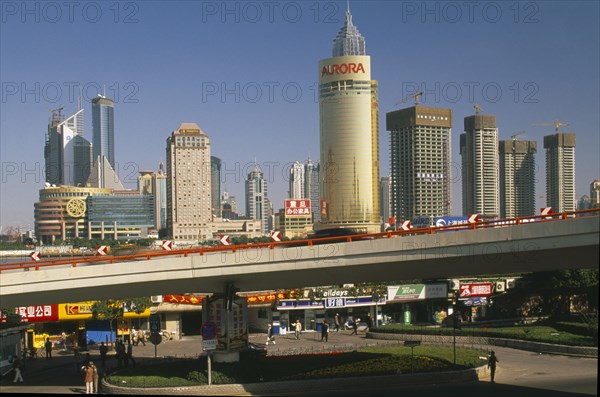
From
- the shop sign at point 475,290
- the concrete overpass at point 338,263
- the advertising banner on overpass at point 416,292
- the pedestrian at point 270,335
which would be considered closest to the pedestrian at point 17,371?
the concrete overpass at point 338,263

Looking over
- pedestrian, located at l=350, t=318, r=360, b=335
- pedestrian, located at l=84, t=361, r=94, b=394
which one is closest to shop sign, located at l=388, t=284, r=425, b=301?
pedestrian, located at l=350, t=318, r=360, b=335

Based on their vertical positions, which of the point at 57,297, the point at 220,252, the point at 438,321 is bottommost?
the point at 438,321

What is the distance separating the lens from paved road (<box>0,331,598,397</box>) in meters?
25.9

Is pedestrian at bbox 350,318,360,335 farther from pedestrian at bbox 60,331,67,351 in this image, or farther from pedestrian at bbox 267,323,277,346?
pedestrian at bbox 60,331,67,351

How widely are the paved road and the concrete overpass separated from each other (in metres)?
4.06

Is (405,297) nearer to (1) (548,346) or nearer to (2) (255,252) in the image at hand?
(1) (548,346)

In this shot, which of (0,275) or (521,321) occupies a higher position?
(0,275)

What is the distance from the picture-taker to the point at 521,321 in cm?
4919

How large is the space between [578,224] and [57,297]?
18.9m

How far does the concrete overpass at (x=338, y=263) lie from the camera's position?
21.1 m

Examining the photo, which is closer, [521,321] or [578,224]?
[578,224]

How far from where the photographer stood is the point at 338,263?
2431 centimetres

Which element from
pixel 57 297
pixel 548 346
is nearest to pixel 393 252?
pixel 57 297

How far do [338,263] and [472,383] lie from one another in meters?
8.36
